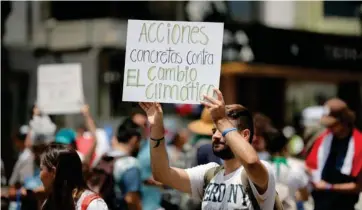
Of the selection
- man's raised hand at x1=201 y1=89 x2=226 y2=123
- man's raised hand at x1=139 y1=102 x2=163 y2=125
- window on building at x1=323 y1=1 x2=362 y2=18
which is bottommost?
man's raised hand at x1=139 y1=102 x2=163 y2=125

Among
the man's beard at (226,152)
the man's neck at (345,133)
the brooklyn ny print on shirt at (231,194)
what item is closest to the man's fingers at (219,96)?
the man's beard at (226,152)

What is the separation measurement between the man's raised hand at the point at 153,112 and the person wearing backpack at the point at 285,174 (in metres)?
2.45

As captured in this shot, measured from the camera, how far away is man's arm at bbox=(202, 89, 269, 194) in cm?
455

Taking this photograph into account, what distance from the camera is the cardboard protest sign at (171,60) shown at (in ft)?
17.0

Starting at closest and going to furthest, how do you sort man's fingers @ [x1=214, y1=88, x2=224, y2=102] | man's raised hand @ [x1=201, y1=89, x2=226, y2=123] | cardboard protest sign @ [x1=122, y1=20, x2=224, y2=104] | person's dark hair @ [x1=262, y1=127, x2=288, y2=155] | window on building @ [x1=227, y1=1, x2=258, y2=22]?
man's raised hand @ [x1=201, y1=89, x2=226, y2=123] < man's fingers @ [x1=214, y1=88, x2=224, y2=102] < cardboard protest sign @ [x1=122, y1=20, x2=224, y2=104] < person's dark hair @ [x1=262, y1=127, x2=288, y2=155] < window on building @ [x1=227, y1=1, x2=258, y2=22]

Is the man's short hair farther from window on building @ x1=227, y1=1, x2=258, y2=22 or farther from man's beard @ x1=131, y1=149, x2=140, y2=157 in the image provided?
window on building @ x1=227, y1=1, x2=258, y2=22

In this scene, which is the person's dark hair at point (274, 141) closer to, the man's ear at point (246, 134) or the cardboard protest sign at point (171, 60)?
the cardboard protest sign at point (171, 60)

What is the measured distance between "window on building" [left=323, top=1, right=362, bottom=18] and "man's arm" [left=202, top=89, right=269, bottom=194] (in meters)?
19.8

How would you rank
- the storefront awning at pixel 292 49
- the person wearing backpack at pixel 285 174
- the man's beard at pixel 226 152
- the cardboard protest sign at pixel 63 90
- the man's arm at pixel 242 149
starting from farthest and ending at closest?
the storefront awning at pixel 292 49 → the cardboard protest sign at pixel 63 90 → the person wearing backpack at pixel 285 174 → the man's beard at pixel 226 152 → the man's arm at pixel 242 149

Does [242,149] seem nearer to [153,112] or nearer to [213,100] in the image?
[213,100]

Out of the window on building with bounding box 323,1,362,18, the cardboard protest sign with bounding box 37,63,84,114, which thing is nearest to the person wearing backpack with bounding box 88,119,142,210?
the cardboard protest sign with bounding box 37,63,84,114

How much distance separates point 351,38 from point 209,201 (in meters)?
19.2

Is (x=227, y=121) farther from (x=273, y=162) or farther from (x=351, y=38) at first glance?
(x=351, y=38)

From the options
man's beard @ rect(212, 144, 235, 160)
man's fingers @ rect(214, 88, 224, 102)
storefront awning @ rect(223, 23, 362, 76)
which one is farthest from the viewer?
storefront awning @ rect(223, 23, 362, 76)
